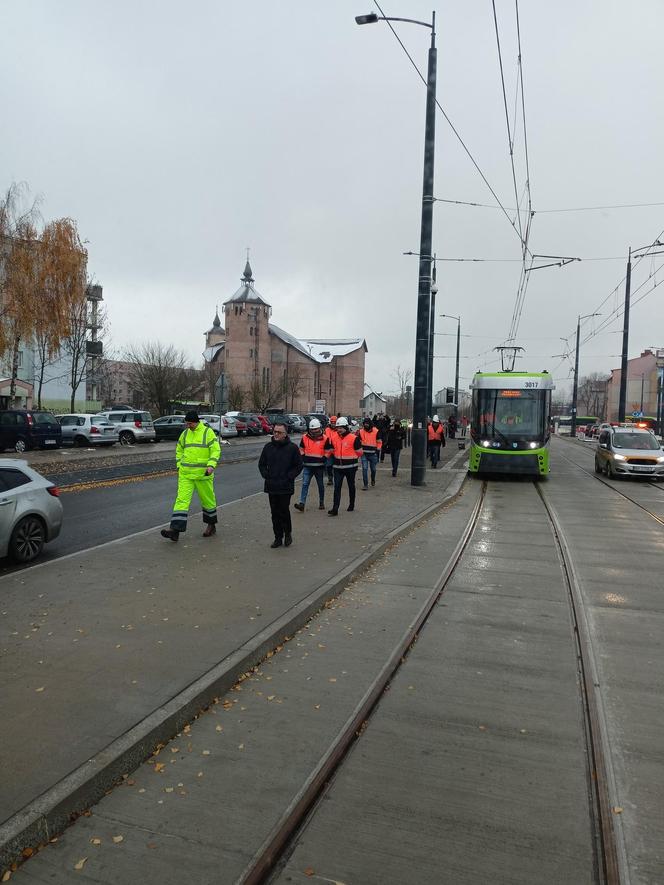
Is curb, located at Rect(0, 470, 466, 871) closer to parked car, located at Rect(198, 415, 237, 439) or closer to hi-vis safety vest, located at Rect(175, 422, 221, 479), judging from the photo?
hi-vis safety vest, located at Rect(175, 422, 221, 479)

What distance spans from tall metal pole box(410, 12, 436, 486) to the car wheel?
935 cm

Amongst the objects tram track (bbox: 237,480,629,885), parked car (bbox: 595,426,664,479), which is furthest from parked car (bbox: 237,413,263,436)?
tram track (bbox: 237,480,629,885)

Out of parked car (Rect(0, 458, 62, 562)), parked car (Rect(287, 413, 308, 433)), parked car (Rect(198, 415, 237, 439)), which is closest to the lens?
parked car (Rect(0, 458, 62, 562))

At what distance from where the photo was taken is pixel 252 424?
47.8 m

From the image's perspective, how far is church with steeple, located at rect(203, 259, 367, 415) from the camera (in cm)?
9738

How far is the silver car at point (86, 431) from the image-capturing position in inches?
1177

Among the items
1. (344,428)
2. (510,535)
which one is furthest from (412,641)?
(344,428)

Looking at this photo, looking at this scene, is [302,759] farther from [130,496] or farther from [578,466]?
[578,466]

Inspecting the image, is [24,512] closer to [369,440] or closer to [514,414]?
[369,440]

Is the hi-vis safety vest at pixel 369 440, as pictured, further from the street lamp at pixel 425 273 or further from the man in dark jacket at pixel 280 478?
the man in dark jacket at pixel 280 478

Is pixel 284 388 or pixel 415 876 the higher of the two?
pixel 284 388

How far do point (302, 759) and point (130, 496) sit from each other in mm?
11971

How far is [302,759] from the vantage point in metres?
3.63

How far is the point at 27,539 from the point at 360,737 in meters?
5.78
